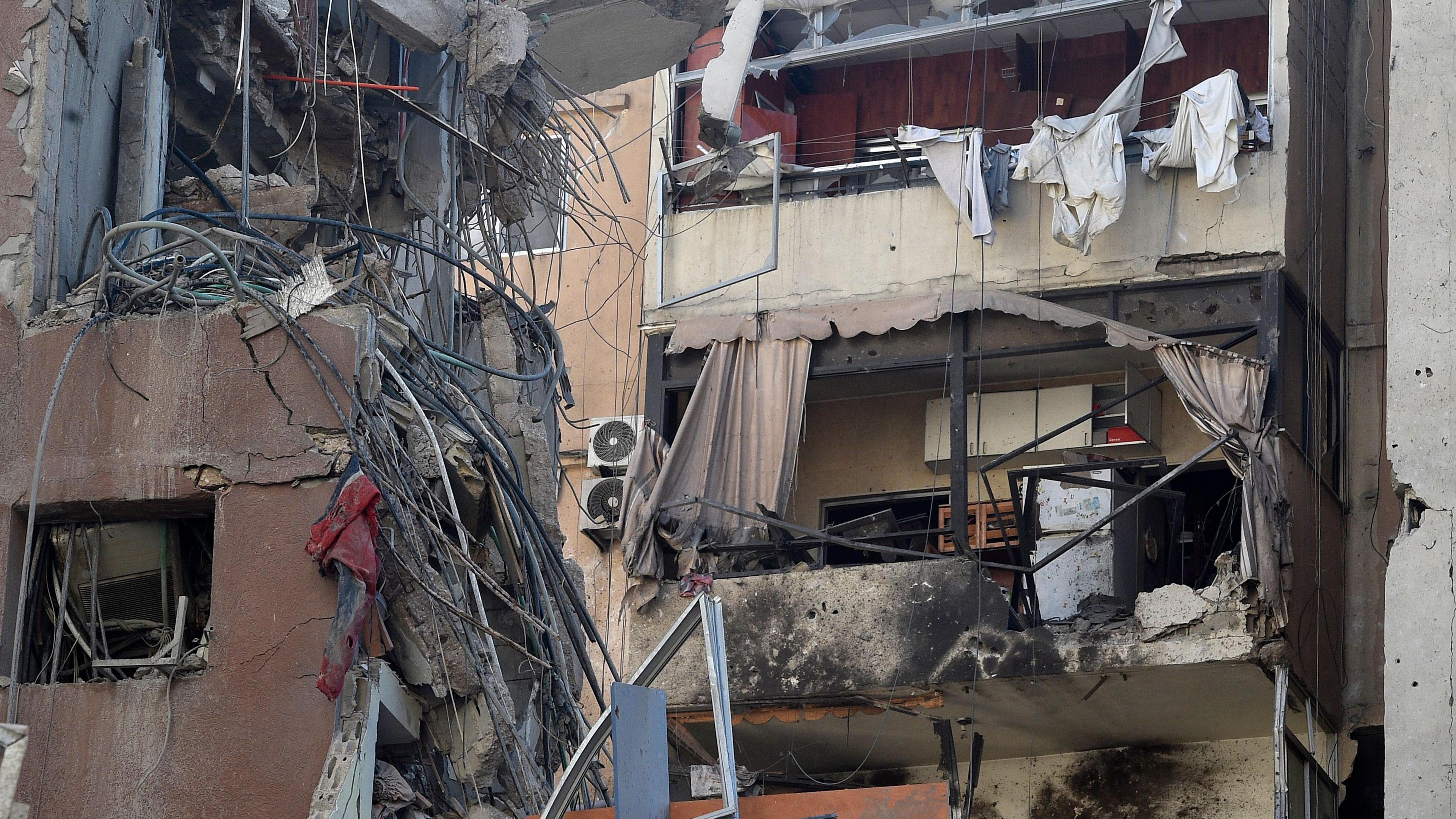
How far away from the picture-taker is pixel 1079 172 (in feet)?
50.3

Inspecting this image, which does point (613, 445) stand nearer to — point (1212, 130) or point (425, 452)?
point (1212, 130)

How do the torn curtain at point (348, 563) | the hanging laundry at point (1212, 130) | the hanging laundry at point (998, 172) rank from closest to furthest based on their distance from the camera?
the torn curtain at point (348, 563) < the hanging laundry at point (1212, 130) < the hanging laundry at point (998, 172)

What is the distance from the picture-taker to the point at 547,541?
9.41 metres

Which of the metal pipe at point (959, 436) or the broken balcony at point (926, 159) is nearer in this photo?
the metal pipe at point (959, 436)

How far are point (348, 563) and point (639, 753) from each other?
177 cm

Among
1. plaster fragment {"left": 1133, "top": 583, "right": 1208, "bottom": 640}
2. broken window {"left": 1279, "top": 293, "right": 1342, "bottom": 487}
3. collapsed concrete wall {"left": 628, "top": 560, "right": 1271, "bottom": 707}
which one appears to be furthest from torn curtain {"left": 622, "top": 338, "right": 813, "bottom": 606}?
broken window {"left": 1279, "top": 293, "right": 1342, "bottom": 487}

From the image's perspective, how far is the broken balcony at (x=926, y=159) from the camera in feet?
51.3

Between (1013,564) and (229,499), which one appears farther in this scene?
(1013,564)

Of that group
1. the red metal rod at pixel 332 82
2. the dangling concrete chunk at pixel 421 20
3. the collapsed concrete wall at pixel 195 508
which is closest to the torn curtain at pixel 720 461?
the dangling concrete chunk at pixel 421 20

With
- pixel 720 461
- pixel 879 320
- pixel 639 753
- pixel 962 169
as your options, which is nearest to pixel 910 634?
pixel 720 461

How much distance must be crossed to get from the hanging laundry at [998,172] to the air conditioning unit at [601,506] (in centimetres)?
A: 450

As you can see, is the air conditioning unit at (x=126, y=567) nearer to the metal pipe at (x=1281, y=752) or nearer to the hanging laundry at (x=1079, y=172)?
the metal pipe at (x=1281, y=752)

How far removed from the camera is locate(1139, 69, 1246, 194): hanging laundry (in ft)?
49.1

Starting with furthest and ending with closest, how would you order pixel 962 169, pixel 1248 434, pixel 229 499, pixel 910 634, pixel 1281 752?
pixel 962 169 < pixel 910 634 < pixel 1248 434 < pixel 1281 752 < pixel 229 499
